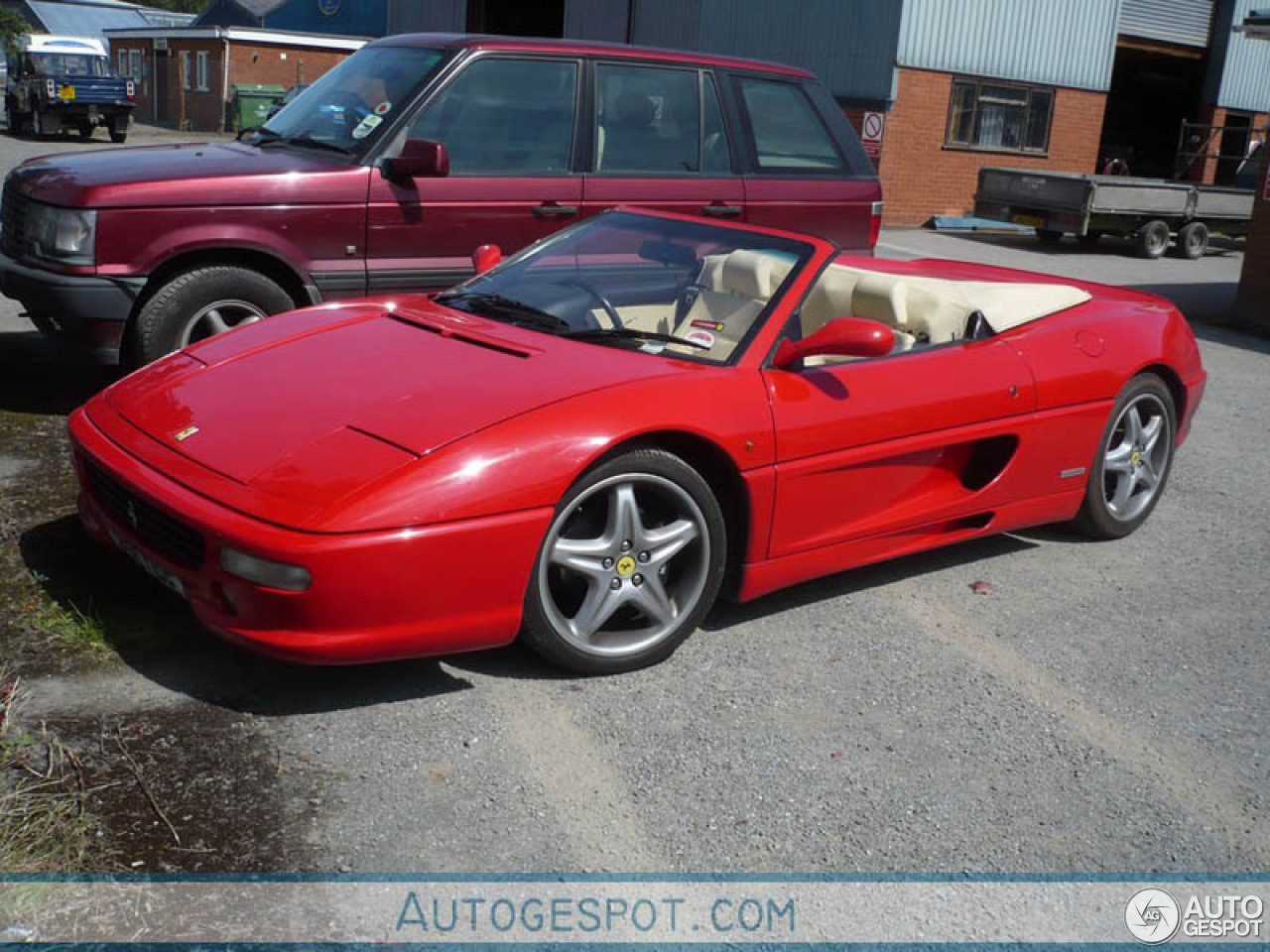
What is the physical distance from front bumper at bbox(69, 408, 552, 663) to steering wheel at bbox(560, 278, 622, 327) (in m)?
1.07

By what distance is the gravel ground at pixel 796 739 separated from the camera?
300 cm

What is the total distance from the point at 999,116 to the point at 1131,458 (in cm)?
1969

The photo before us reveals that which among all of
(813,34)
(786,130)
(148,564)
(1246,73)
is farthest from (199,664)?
(1246,73)

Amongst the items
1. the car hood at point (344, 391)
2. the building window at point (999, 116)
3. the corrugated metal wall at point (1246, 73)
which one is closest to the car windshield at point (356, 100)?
the car hood at point (344, 391)

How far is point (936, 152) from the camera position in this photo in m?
22.8

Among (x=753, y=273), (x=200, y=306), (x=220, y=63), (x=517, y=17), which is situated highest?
(x=517, y=17)

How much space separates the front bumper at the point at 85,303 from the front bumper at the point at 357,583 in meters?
2.55

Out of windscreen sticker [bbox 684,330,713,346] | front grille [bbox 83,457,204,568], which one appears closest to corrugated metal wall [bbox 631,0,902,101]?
windscreen sticker [bbox 684,330,713,346]

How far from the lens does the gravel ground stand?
2996 mm

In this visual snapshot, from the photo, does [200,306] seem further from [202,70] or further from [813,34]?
[202,70]

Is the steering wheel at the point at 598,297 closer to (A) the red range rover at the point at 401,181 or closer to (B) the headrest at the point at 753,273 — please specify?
(B) the headrest at the point at 753,273

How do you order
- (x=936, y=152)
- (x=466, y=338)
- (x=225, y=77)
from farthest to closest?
(x=225, y=77) < (x=936, y=152) < (x=466, y=338)

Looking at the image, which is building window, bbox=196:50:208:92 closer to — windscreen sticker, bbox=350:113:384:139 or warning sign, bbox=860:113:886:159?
warning sign, bbox=860:113:886:159

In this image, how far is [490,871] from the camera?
9.25ft
